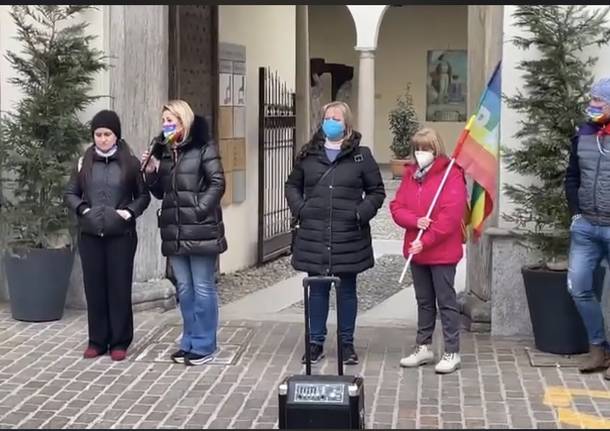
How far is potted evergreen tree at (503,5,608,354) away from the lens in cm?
697

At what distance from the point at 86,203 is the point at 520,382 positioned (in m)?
2.97

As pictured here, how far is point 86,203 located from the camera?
6.93m

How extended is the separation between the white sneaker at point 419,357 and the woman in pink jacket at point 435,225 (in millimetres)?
137

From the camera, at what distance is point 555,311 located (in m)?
6.98

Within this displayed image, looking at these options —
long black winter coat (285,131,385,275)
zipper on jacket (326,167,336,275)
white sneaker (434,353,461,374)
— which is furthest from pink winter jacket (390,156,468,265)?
white sneaker (434,353,461,374)

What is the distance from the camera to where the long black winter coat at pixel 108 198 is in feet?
22.4

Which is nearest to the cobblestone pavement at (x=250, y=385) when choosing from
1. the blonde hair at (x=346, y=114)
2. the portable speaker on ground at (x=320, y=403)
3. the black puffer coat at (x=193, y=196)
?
the black puffer coat at (x=193, y=196)

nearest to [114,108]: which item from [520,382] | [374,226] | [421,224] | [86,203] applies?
[86,203]

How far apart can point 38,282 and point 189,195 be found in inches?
72.9

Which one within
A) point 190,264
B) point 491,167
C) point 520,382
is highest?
point 491,167

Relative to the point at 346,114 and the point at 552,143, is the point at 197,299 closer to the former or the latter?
the point at 346,114

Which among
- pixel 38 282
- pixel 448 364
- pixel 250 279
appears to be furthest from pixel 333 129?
pixel 250 279

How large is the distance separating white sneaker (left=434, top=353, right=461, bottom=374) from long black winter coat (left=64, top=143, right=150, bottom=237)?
215 centimetres

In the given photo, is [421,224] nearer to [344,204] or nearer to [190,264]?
[344,204]
